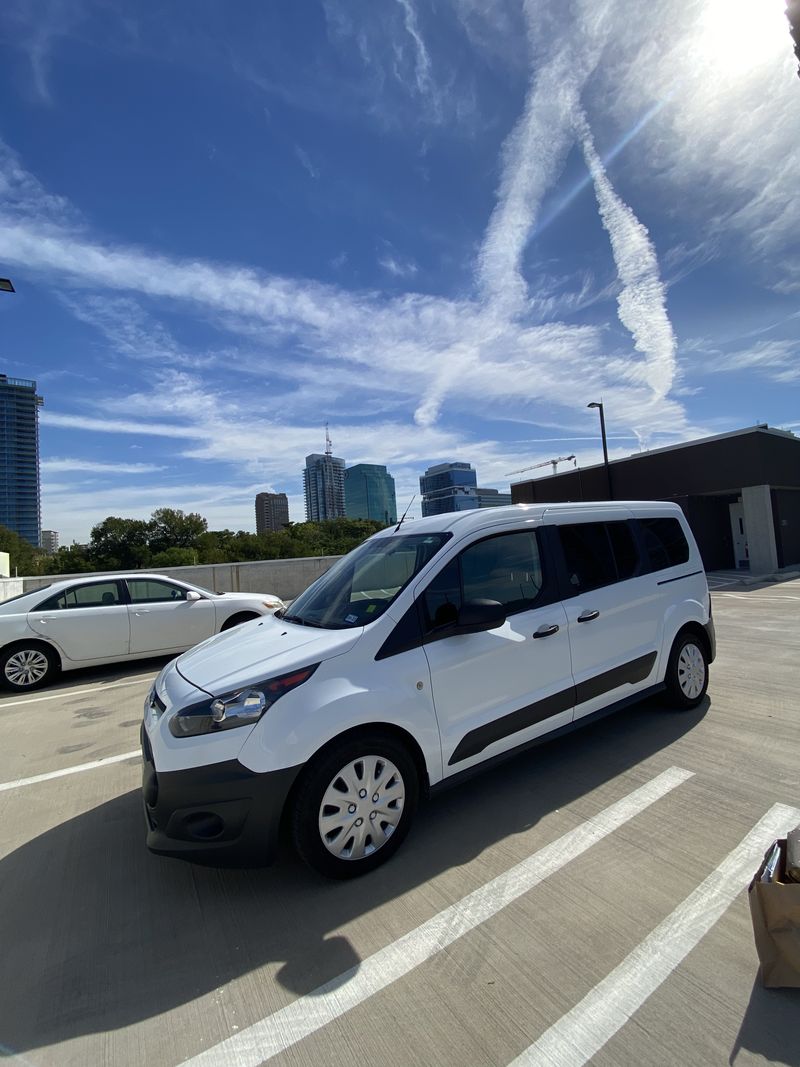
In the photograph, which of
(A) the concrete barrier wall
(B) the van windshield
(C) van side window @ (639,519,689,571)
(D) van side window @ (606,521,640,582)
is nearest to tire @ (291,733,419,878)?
(B) the van windshield

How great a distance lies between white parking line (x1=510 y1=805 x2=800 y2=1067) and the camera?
1.85 metres

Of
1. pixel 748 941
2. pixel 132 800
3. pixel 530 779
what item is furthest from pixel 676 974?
pixel 132 800

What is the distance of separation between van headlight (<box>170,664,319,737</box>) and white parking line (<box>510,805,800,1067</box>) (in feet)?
5.44

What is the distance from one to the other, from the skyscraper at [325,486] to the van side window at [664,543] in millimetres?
107377

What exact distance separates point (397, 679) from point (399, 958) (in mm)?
1204

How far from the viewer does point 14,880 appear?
10.0ft

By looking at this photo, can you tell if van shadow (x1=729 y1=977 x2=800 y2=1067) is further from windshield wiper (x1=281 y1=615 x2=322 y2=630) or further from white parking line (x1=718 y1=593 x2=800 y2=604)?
white parking line (x1=718 y1=593 x2=800 y2=604)

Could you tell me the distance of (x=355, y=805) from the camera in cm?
282

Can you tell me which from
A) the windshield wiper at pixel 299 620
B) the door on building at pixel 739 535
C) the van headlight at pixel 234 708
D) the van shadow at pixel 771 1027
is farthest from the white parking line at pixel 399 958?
the door on building at pixel 739 535

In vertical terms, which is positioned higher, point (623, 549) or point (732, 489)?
point (732, 489)

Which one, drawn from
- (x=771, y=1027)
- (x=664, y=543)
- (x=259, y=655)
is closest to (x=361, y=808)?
(x=259, y=655)

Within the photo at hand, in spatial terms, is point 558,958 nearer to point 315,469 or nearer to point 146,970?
point 146,970

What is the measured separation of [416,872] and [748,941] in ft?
4.87

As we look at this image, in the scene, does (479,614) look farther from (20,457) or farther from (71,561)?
(20,457)
